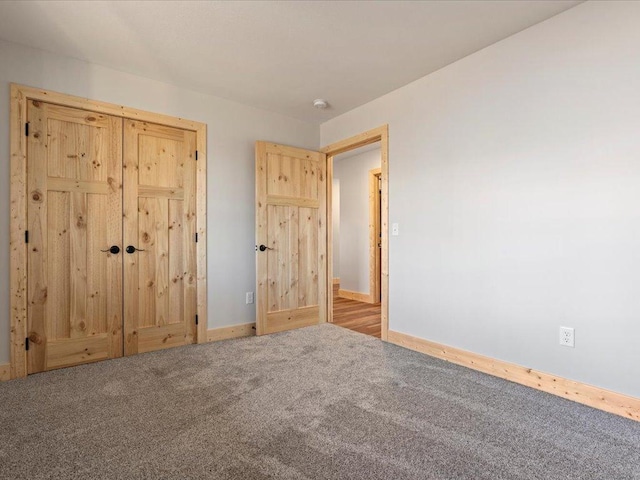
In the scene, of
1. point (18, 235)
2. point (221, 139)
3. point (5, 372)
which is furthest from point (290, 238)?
point (5, 372)

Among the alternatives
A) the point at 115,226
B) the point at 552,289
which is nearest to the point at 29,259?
the point at 115,226

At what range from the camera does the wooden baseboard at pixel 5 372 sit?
2.40 metres

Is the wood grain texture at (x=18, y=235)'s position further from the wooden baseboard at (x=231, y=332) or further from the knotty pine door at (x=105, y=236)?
the wooden baseboard at (x=231, y=332)

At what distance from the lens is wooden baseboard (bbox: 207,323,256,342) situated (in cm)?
336

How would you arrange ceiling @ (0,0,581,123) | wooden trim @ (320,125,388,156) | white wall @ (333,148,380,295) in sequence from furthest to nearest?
white wall @ (333,148,380,295), wooden trim @ (320,125,388,156), ceiling @ (0,0,581,123)

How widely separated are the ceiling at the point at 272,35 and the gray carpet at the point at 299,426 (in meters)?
2.42

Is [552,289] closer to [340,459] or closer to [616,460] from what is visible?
[616,460]

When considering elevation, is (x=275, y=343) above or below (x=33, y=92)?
below

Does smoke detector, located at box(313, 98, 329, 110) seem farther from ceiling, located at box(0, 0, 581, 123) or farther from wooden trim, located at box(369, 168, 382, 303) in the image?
wooden trim, located at box(369, 168, 382, 303)

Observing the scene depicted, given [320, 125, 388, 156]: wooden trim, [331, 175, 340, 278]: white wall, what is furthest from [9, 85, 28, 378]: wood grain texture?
[331, 175, 340, 278]: white wall

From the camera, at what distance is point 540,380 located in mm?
2223

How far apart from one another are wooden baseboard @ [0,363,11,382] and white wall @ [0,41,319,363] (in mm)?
1497

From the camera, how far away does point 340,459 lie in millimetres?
1510

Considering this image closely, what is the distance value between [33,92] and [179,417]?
258 cm
